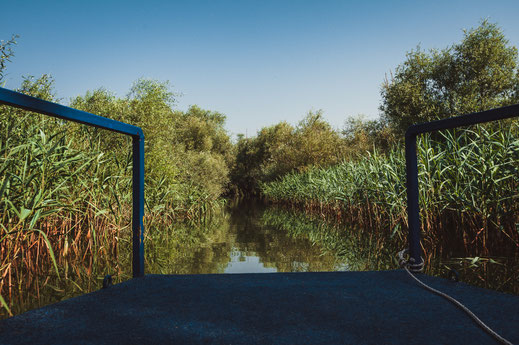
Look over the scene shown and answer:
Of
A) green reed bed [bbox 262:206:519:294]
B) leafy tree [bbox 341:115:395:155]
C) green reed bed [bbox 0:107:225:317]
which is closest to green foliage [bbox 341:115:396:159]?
leafy tree [bbox 341:115:395:155]

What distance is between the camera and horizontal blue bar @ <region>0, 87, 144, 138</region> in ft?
3.17

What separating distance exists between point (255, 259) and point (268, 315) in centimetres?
397

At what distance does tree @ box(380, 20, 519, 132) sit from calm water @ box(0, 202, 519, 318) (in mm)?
9513

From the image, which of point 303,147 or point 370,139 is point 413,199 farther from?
point 303,147

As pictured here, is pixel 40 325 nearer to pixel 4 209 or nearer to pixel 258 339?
pixel 258 339

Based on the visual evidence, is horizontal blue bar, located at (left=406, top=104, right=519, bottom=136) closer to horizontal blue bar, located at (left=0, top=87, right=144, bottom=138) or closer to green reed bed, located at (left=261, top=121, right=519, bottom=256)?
horizontal blue bar, located at (left=0, top=87, right=144, bottom=138)

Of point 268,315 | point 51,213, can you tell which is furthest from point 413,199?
point 51,213

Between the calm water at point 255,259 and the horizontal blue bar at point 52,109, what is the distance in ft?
5.57

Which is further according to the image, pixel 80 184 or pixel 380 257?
pixel 380 257

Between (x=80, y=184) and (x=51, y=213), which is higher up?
(x=80, y=184)

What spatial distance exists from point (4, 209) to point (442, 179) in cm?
452

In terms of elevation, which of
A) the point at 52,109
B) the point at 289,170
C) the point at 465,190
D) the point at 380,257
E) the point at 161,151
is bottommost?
the point at 380,257

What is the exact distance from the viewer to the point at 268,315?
3.68 feet

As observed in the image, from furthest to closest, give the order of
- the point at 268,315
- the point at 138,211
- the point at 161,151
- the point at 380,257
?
the point at 161,151 < the point at 380,257 < the point at 138,211 < the point at 268,315
